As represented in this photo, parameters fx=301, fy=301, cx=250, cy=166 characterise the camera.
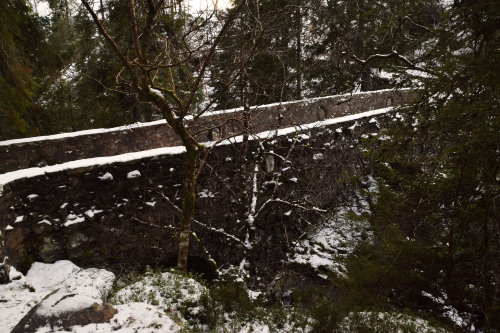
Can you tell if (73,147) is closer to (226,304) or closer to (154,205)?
(154,205)

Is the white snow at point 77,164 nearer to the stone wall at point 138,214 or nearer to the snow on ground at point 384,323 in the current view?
the stone wall at point 138,214

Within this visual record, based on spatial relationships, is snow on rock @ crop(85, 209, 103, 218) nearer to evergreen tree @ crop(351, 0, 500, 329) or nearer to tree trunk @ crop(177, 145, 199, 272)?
tree trunk @ crop(177, 145, 199, 272)

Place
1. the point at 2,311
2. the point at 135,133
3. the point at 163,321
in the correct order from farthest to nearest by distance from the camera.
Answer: the point at 135,133, the point at 2,311, the point at 163,321

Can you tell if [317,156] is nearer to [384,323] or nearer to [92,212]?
[384,323]

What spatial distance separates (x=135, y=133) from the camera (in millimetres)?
6457

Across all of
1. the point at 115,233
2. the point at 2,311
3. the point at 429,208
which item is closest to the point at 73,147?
the point at 115,233

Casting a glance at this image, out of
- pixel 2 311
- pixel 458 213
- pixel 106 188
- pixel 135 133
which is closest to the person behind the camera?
pixel 2 311

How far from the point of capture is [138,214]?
19.5 ft

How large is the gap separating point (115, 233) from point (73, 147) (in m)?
1.86

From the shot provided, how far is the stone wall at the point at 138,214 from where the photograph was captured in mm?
5059

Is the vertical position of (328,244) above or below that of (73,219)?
below

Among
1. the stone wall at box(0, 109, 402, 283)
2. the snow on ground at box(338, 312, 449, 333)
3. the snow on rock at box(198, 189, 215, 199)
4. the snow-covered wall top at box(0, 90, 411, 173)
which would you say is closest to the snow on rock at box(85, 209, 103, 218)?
the stone wall at box(0, 109, 402, 283)

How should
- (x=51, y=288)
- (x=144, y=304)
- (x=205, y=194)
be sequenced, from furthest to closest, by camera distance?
(x=205, y=194) → (x=51, y=288) → (x=144, y=304)

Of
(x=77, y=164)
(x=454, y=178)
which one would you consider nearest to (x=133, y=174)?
(x=77, y=164)
